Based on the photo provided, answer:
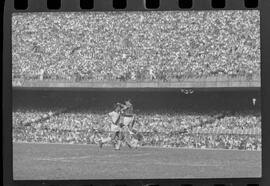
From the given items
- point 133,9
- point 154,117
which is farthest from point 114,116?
point 133,9

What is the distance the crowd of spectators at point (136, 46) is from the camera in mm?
6910

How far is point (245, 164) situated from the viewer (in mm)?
7270

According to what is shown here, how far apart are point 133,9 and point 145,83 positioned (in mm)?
1359

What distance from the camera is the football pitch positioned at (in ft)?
23.1

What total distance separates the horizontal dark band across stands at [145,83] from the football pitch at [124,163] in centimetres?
56

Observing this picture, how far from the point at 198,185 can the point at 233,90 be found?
1469 millimetres

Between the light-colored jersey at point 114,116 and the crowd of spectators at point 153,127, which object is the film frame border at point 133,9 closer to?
the crowd of spectators at point 153,127

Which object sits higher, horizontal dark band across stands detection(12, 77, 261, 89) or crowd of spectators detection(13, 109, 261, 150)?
horizontal dark band across stands detection(12, 77, 261, 89)

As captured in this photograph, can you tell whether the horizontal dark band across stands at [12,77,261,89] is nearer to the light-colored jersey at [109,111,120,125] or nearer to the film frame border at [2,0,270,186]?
the light-colored jersey at [109,111,120,125]

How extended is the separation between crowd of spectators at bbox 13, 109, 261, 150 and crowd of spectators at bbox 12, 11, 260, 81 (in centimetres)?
38

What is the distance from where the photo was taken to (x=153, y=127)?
7668mm

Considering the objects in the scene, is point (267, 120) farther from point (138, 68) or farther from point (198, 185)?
point (138, 68)

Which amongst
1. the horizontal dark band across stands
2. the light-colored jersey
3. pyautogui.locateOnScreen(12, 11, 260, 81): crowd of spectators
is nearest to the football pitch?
the light-colored jersey

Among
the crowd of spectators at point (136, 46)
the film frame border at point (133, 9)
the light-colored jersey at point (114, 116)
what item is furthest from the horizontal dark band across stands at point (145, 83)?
the film frame border at point (133, 9)
